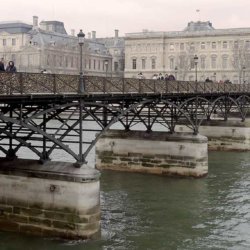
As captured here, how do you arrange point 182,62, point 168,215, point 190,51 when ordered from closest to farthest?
point 168,215 → point 182,62 → point 190,51

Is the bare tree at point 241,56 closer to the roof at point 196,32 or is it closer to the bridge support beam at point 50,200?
the roof at point 196,32

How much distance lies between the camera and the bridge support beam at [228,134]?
4553 centimetres

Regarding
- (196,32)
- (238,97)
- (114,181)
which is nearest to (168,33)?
(196,32)

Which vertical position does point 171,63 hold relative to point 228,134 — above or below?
above

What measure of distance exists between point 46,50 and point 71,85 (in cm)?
9584

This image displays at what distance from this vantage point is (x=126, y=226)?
21328mm

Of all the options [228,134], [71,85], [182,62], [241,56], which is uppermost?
[241,56]

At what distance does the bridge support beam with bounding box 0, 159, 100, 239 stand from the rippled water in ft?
1.76

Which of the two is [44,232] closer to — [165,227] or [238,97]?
[165,227]

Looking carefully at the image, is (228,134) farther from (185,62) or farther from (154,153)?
Answer: (185,62)

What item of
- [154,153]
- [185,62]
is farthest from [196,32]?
[154,153]

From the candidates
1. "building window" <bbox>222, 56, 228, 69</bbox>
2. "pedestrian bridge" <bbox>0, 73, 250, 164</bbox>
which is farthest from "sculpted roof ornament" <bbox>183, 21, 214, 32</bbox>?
"pedestrian bridge" <bbox>0, 73, 250, 164</bbox>

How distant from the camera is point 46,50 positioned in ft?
377

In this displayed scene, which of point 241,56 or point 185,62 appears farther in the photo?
point 185,62
